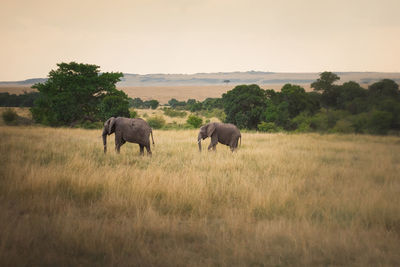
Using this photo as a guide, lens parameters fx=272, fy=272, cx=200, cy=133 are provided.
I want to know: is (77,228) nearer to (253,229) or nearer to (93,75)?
(253,229)

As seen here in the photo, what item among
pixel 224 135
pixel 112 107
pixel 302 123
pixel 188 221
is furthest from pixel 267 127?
→ pixel 188 221

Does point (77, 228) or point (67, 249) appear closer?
point (67, 249)

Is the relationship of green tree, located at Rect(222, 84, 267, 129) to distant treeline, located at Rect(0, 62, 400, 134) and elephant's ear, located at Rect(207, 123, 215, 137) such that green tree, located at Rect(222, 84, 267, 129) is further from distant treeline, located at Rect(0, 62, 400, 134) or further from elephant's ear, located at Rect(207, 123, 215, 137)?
elephant's ear, located at Rect(207, 123, 215, 137)

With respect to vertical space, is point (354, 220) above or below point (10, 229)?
below

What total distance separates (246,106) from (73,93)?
16875mm

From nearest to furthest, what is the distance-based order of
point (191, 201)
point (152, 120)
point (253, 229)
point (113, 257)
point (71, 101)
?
point (113, 257), point (253, 229), point (191, 201), point (71, 101), point (152, 120)

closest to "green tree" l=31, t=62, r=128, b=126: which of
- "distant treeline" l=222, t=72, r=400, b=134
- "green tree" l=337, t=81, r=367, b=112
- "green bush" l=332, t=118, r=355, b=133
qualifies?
"distant treeline" l=222, t=72, r=400, b=134

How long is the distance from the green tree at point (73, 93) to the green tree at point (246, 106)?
11073 mm

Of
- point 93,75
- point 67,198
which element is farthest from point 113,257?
point 93,75

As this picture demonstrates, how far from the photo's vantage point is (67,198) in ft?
16.8

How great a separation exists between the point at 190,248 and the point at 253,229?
1018 mm

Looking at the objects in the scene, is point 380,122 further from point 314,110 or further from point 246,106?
point 246,106

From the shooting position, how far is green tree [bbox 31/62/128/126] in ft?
76.1

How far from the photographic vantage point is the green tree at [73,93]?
23188 millimetres
